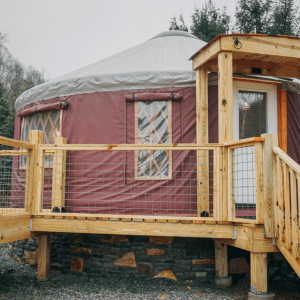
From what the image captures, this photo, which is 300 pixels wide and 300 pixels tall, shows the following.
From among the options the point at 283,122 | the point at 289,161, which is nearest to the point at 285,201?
the point at 289,161

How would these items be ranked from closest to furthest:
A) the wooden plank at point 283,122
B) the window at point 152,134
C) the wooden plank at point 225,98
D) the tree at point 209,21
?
1. the wooden plank at point 225,98
2. the window at point 152,134
3. the wooden plank at point 283,122
4. the tree at point 209,21

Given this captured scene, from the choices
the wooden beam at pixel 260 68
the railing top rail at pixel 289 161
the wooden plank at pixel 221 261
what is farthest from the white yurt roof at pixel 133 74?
the wooden plank at pixel 221 261

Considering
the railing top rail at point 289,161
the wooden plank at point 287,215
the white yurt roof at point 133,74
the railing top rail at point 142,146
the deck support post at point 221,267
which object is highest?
the white yurt roof at point 133,74

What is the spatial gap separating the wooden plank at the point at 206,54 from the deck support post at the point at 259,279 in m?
2.19

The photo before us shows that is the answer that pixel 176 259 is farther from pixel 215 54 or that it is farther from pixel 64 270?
pixel 215 54

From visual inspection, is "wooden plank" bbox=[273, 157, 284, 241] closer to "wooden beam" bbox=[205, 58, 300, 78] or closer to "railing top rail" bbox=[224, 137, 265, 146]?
"railing top rail" bbox=[224, 137, 265, 146]

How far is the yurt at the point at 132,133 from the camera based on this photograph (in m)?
4.72

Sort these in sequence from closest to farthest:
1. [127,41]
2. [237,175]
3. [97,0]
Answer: [237,175] < [97,0] < [127,41]

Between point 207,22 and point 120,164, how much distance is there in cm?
1119

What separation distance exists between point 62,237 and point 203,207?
7.17 ft

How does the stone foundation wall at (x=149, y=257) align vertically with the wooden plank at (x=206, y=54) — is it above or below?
below

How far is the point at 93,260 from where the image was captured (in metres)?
4.88

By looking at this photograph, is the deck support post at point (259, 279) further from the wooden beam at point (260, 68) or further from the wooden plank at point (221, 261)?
the wooden beam at point (260, 68)

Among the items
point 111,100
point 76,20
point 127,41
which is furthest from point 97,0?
point 111,100
